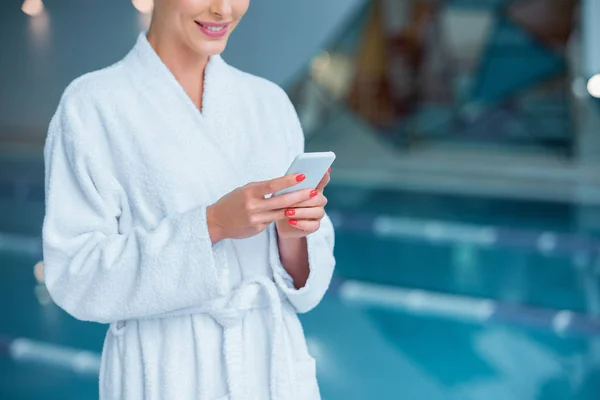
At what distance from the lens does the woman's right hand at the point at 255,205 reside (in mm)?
973

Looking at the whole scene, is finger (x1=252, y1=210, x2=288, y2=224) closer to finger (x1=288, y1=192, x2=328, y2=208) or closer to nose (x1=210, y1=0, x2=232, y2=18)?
finger (x1=288, y1=192, x2=328, y2=208)

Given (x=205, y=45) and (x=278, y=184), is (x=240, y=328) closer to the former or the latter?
(x=278, y=184)

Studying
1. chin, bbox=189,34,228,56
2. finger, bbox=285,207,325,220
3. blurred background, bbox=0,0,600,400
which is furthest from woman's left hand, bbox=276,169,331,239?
blurred background, bbox=0,0,600,400

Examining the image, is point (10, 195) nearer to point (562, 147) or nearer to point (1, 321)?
point (1, 321)

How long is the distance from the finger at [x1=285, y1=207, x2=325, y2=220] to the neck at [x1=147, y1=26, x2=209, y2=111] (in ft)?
1.05

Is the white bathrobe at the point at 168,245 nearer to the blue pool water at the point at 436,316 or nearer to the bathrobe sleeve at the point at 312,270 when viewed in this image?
the bathrobe sleeve at the point at 312,270

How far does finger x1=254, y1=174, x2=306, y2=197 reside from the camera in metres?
0.96

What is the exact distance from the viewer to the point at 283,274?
121cm

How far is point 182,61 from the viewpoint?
1.21 meters

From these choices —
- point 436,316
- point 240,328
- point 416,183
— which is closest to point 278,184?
point 240,328

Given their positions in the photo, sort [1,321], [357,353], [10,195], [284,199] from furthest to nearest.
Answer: [10,195] < [1,321] < [357,353] < [284,199]

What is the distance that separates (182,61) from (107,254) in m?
0.34

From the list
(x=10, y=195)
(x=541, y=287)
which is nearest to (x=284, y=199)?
(x=541, y=287)

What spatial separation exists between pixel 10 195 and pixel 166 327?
6299 mm
